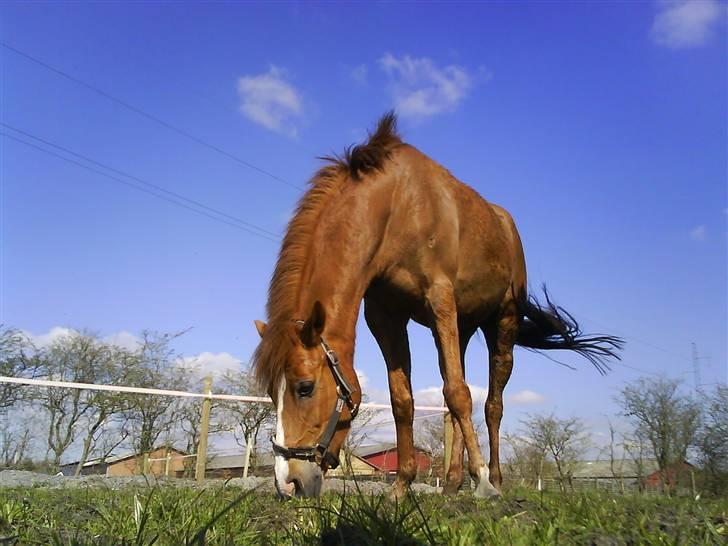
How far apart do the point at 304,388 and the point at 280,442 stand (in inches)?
13.8

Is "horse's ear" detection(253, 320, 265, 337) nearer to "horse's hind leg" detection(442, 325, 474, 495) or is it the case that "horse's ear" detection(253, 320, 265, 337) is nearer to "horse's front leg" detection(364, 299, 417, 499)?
"horse's front leg" detection(364, 299, 417, 499)

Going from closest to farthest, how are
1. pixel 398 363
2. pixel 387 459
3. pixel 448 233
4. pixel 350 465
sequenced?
pixel 350 465 < pixel 448 233 < pixel 398 363 < pixel 387 459

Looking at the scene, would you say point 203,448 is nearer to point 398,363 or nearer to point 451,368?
point 398,363

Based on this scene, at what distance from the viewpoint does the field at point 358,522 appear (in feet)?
5.81

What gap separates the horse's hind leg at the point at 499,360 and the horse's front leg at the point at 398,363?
1.32m

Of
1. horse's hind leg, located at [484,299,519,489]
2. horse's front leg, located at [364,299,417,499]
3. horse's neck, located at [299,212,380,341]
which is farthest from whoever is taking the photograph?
horse's hind leg, located at [484,299,519,489]

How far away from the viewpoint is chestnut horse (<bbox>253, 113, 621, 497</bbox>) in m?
3.61

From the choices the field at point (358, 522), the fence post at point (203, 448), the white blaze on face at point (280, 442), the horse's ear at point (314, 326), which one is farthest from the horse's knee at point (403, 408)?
the fence post at point (203, 448)

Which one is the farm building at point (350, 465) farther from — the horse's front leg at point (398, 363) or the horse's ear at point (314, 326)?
the horse's ear at point (314, 326)

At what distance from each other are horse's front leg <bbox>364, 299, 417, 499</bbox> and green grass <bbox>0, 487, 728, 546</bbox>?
6.54 ft

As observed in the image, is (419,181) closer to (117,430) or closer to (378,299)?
(378,299)

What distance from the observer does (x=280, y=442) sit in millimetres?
3447

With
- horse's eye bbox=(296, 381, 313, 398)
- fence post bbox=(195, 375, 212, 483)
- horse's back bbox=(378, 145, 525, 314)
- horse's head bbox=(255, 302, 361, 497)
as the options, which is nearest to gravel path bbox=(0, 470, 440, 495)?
horse's head bbox=(255, 302, 361, 497)

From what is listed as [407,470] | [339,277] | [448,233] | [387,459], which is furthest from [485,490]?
[387,459]
